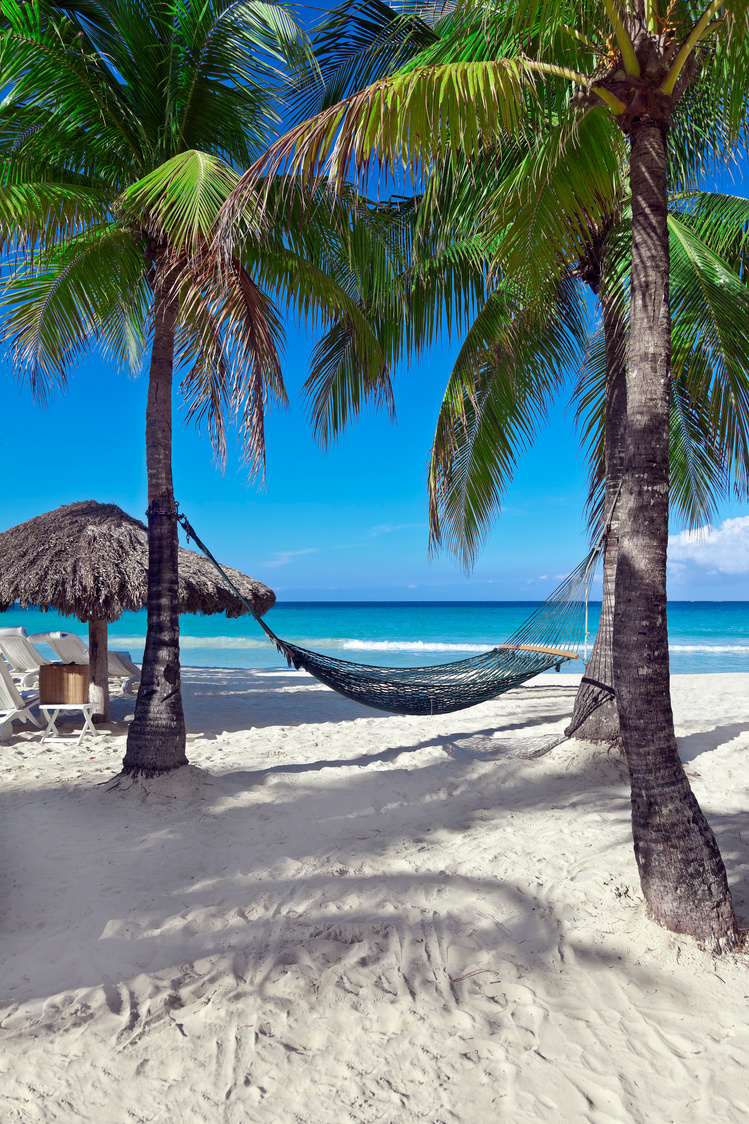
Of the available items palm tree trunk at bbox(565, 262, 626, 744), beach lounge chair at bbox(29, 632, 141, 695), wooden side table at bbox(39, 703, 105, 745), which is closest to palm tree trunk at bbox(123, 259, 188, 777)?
wooden side table at bbox(39, 703, 105, 745)

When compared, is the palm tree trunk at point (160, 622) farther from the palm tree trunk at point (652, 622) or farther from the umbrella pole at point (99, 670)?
the palm tree trunk at point (652, 622)

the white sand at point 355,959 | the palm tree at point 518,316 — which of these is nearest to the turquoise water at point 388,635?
the palm tree at point 518,316

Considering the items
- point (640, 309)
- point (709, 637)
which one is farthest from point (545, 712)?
point (709, 637)

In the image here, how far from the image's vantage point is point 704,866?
1.85 m

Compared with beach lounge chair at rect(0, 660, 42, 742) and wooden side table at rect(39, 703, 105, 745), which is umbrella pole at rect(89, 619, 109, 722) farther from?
beach lounge chair at rect(0, 660, 42, 742)

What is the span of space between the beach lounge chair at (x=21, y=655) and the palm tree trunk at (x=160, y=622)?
306 cm

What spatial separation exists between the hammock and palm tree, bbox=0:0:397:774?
67cm

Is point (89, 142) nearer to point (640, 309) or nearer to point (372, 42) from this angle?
point (372, 42)

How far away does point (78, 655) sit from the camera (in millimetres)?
5992

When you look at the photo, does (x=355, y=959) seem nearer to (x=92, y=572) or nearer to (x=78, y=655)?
(x=92, y=572)

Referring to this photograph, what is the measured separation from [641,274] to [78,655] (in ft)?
18.3

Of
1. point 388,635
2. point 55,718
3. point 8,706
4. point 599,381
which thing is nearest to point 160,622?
point 55,718

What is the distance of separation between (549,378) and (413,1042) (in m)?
3.71

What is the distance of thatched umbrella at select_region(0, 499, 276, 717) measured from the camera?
176 inches
